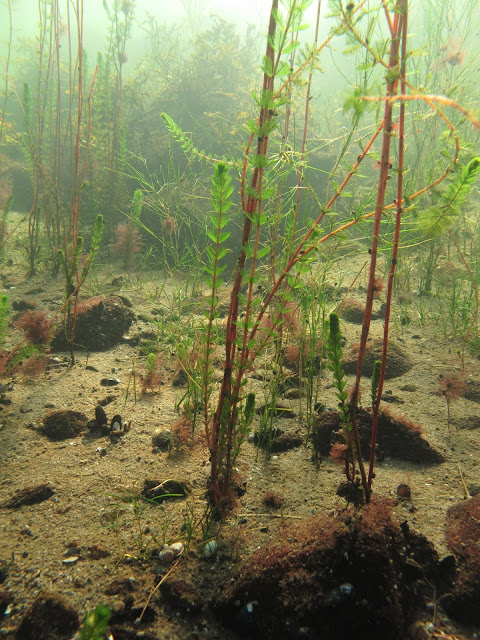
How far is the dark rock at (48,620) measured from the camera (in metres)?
1.46

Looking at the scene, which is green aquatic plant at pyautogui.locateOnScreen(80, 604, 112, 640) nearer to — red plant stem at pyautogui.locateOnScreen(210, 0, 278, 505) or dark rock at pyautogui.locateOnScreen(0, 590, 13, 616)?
dark rock at pyautogui.locateOnScreen(0, 590, 13, 616)

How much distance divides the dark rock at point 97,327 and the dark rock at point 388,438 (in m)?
2.61

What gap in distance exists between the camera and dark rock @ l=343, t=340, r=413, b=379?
3744 millimetres

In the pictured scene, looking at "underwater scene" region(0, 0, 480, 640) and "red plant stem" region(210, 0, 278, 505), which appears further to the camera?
"red plant stem" region(210, 0, 278, 505)

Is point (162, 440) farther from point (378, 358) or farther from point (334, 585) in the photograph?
point (378, 358)

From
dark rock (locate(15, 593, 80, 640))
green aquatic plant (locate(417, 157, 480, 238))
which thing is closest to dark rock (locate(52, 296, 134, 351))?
dark rock (locate(15, 593, 80, 640))

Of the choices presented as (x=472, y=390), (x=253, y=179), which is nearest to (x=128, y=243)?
(x=253, y=179)

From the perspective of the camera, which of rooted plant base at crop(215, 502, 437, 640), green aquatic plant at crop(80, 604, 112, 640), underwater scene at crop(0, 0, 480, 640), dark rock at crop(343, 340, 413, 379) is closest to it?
green aquatic plant at crop(80, 604, 112, 640)

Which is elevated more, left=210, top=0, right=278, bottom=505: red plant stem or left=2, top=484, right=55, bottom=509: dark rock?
left=210, top=0, right=278, bottom=505: red plant stem

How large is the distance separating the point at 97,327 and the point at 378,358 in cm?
303

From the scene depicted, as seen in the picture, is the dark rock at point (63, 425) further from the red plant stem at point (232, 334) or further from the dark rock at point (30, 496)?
the red plant stem at point (232, 334)

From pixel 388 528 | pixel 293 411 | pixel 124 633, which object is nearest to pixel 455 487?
pixel 388 528

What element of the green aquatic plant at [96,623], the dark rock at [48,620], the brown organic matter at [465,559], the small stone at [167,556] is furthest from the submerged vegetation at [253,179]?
the green aquatic plant at [96,623]

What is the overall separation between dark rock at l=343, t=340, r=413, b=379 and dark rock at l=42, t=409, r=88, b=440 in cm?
243
